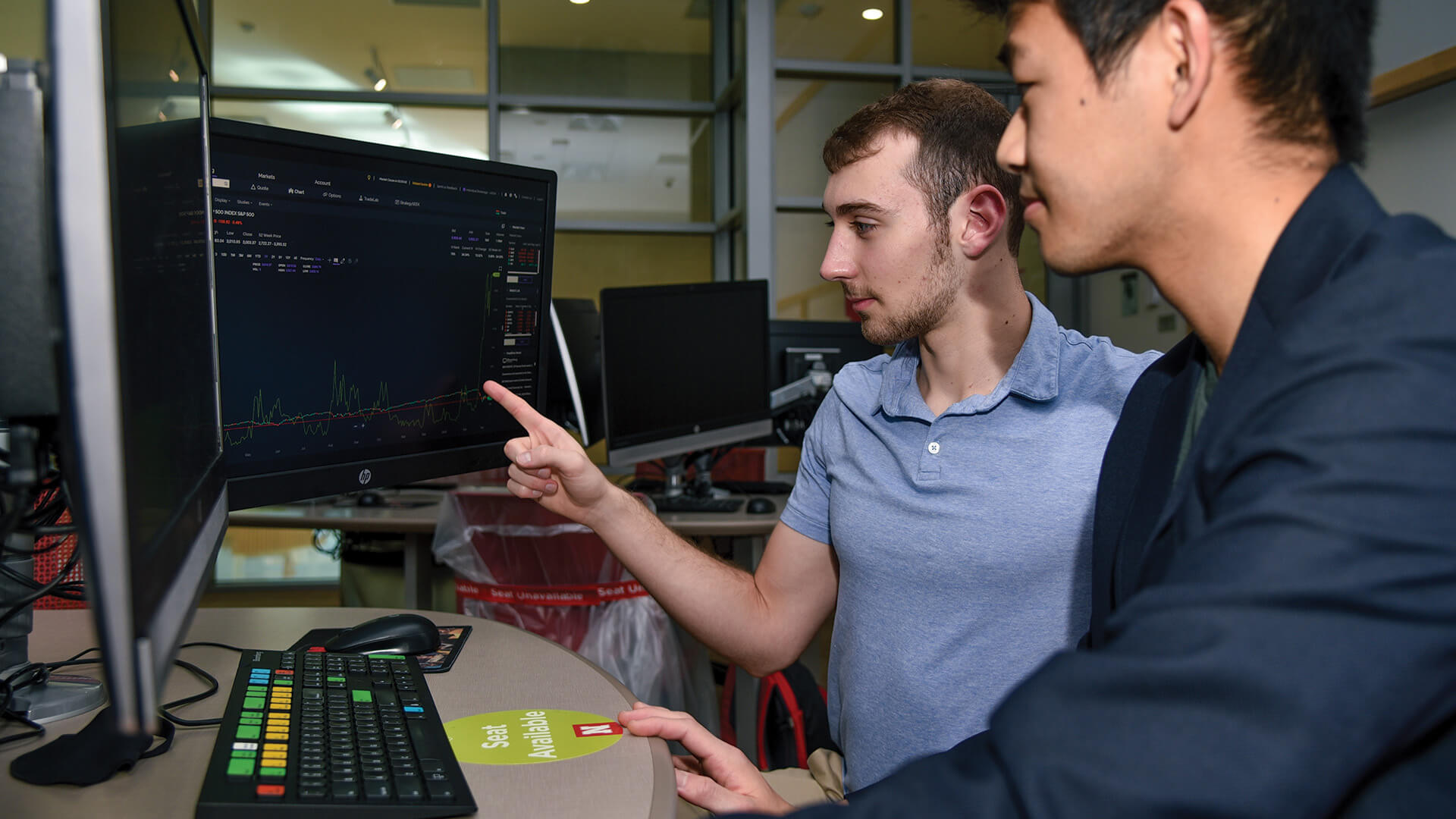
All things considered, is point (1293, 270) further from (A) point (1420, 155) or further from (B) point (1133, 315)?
(B) point (1133, 315)

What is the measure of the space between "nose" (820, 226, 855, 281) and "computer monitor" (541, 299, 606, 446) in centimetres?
134

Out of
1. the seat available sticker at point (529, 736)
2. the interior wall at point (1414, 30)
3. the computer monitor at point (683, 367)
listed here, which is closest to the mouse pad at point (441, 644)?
the seat available sticker at point (529, 736)

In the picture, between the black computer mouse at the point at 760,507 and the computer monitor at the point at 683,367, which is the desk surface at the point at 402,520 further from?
the computer monitor at the point at 683,367

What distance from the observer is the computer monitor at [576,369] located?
2.71 metres

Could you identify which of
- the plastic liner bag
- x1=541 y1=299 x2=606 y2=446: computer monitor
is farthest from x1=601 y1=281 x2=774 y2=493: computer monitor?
the plastic liner bag

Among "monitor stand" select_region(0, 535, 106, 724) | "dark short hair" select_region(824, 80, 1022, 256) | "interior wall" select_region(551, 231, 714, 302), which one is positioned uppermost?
"interior wall" select_region(551, 231, 714, 302)

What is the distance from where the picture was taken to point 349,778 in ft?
2.19

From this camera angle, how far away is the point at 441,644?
1.10 meters

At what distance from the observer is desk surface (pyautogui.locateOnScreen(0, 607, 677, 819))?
0.68 metres

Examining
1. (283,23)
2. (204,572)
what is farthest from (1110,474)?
(283,23)

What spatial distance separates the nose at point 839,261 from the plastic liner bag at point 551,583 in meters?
0.68

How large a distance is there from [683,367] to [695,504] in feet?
1.29

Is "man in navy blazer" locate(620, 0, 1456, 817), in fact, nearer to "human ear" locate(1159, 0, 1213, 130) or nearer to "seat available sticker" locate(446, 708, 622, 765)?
"human ear" locate(1159, 0, 1213, 130)

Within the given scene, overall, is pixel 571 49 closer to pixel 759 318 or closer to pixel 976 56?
pixel 976 56
